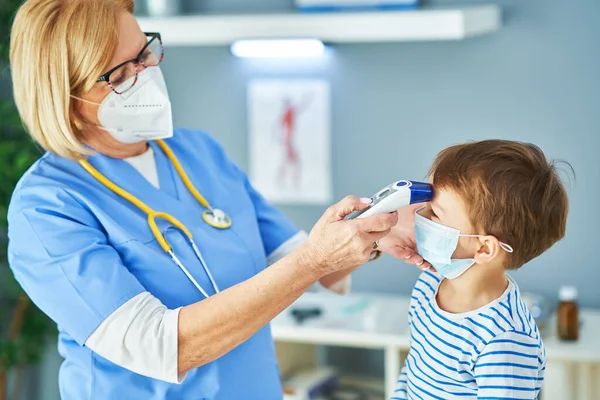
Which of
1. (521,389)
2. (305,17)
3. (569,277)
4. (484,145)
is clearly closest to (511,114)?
(569,277)

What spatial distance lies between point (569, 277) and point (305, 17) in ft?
3.74

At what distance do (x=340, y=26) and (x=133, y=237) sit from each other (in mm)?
1141

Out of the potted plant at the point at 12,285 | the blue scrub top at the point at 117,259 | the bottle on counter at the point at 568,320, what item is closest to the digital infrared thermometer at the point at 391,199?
the blue scrub top at the point at 117,259

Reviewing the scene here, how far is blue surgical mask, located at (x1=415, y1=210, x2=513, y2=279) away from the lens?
1.41 meters

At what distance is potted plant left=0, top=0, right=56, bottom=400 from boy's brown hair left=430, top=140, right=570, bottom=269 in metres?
1.84

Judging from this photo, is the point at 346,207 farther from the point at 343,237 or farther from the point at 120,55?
the point at 120,55

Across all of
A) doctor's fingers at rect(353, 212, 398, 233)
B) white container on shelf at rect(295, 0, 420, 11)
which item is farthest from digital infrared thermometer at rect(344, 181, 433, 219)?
white container on shelf at rect(295, 0, 420, 11)

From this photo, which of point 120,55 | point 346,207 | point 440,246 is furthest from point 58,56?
point 440,246

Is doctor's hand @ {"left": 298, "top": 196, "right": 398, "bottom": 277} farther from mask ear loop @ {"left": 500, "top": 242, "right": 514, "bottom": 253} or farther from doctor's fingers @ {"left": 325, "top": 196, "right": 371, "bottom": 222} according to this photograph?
mask ear loop @ {"left": 500, "top": 242, "right": 514, "bottom": 253}

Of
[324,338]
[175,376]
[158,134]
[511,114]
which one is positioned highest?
[158,134]

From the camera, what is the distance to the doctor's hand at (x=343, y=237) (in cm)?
133

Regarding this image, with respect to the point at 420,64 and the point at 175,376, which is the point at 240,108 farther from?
the point at 175,376

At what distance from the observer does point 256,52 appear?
2.79 metres

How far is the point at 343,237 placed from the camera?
1.34 meters
